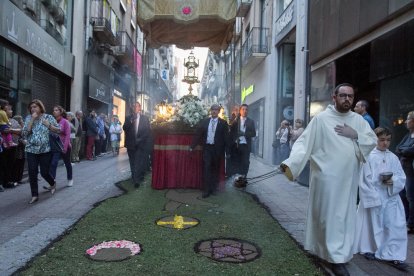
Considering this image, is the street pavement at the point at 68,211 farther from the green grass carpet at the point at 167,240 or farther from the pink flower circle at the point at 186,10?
the pink flower circle at the point at 186,10

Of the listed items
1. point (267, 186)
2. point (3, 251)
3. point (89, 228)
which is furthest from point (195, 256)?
point (267, 186)

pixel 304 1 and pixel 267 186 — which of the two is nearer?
pixel 267 186

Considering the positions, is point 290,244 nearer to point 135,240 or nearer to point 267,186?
point 135,240

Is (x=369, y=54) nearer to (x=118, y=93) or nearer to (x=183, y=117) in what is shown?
(x=183, y=117)

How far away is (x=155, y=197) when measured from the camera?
24.9 feet

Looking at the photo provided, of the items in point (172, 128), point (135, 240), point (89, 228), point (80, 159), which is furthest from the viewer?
point (80, 159)

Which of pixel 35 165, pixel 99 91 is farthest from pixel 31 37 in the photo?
pixel 99 91

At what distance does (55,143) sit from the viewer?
25.5ft

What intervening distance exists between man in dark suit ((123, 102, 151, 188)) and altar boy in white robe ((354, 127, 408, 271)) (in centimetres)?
539

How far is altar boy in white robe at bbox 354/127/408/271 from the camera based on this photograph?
14.0ft

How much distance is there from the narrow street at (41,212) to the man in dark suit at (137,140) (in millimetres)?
605

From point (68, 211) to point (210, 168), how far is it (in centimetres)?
281

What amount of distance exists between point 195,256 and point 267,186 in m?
5.48

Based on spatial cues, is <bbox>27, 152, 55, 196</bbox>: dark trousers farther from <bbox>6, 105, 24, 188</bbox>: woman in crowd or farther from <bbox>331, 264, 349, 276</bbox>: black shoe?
<bbox>331, 264, 349, 276</bbox>: black shoe
